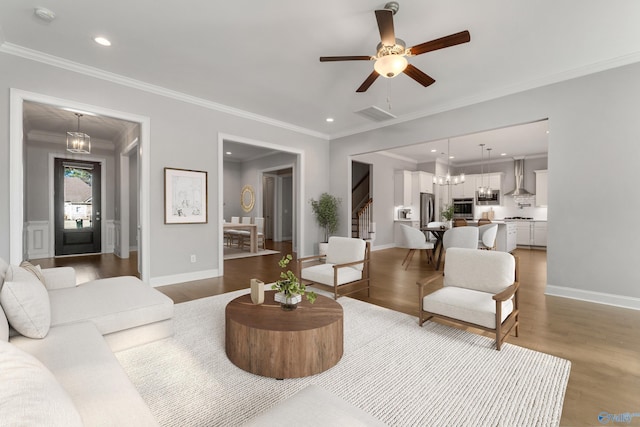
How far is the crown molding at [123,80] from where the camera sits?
333cm

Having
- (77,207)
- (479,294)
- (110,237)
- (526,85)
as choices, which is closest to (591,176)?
(526,85)

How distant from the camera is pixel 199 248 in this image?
16.0 feet

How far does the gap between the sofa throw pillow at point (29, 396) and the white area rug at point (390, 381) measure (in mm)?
920

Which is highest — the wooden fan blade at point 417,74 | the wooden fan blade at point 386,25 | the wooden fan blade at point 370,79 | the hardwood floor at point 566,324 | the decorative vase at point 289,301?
the wooden fan blade at point 386,25

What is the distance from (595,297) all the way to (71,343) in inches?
211

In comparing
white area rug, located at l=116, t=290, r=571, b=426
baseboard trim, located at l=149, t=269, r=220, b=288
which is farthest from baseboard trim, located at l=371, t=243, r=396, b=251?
white area rug, located at l=116, t=290, r=571, b=426

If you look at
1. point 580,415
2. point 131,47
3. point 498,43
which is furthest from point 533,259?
point 131,47

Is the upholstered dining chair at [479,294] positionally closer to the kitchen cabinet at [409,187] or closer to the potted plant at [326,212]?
the potted plant at [326,212]

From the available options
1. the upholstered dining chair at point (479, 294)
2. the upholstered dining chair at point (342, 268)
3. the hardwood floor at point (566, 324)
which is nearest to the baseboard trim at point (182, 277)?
the hardwood floor at point (566, 324)

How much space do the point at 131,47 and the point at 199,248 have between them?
2.98 m

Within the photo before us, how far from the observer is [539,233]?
27.1 ft

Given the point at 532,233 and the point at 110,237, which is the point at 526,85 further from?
the point at 110,237

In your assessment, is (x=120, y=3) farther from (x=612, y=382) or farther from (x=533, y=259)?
(x=533, y=259)

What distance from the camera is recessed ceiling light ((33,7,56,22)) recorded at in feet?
8.76
